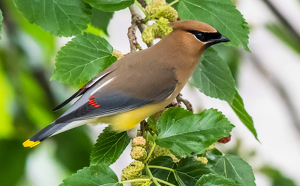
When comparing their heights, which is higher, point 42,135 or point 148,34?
point 148,34

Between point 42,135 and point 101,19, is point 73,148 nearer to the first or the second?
point 101,19

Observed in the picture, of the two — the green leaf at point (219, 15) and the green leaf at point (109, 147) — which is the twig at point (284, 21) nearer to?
the green leaf at point (219, 15)

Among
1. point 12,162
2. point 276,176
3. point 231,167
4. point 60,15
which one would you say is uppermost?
point 60,15

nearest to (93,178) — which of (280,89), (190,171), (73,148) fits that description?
(190,171)

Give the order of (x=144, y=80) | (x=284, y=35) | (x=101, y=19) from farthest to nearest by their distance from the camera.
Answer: (x=284, y=35) < (x=101, y=19) < (x=144, y=80)

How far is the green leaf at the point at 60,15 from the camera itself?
0.63 metres

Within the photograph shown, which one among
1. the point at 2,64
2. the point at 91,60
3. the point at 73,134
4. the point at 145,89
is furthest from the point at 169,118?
the point at 2,64

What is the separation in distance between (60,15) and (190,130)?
0.37 meters

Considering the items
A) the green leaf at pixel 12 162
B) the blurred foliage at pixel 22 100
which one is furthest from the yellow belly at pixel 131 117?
the green leaf at pixel 12 162

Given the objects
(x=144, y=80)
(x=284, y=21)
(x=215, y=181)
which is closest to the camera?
(x=215, y=181)

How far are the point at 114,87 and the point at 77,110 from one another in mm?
89

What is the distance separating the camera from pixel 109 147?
0.64 m

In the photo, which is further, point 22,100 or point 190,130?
point 22,100

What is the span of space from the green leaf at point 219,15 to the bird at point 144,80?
3.2 inches
